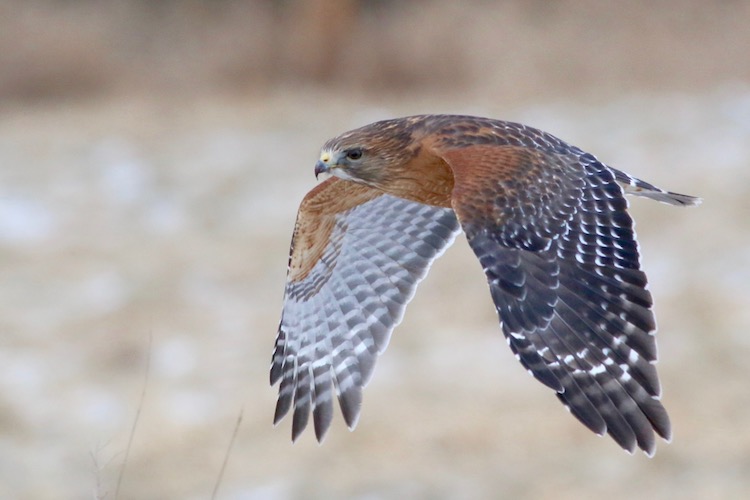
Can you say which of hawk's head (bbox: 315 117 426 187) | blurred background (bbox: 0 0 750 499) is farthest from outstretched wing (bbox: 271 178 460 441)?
blurred background (bbox: 0 0 750 499)

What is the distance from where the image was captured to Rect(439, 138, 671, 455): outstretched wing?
4551mm

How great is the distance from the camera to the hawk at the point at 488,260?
4594 millimetres

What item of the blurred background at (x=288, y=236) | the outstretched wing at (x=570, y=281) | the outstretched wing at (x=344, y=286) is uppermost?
the outstretched wing at (x=570, y=281)

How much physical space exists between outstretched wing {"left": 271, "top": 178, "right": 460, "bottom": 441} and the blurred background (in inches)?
148

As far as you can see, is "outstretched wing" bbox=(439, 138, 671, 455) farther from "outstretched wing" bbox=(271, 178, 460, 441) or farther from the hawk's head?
"outstretched wing" bbox=(271, 178, 460, 441)

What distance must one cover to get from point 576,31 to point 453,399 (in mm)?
7065

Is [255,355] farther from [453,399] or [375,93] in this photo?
[375,93]

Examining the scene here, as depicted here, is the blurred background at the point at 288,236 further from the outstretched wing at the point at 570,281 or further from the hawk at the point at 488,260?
the outstretched wing at the point at 570,281

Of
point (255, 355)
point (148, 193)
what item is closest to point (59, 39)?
point (148, 193)

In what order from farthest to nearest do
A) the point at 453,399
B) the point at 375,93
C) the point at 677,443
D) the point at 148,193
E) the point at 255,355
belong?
the point at 375,93
the point at 148,193
the point at 255,355
the point at 453,399
the point at 677,443

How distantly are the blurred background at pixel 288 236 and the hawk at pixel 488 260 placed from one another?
3.82 m

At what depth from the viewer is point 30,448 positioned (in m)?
11.6

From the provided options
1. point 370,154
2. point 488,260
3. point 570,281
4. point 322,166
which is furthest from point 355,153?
point 570,281

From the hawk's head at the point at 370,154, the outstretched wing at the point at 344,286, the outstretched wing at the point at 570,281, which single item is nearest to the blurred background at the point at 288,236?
the outstretched wing at the point at 344,286
